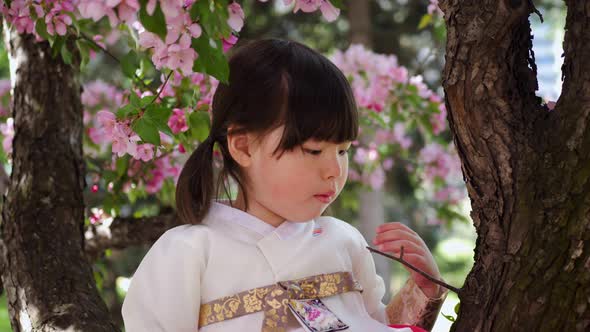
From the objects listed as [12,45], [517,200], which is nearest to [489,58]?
[517,200]

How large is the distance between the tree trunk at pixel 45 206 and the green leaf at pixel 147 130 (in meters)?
0.55

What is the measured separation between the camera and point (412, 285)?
1.86 meters

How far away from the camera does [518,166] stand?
139cm

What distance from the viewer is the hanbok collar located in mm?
1733

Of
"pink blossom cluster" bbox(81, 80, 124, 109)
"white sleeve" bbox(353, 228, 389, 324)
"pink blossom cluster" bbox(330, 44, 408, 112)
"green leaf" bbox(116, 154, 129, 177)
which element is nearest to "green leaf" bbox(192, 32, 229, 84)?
"white sleeve" bbox(353, 228, 389, 324)

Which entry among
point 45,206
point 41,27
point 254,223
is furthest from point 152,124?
point 45,206

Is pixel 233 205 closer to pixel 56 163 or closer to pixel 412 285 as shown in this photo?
pixel 412 285

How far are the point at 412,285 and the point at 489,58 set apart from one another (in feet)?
2.16

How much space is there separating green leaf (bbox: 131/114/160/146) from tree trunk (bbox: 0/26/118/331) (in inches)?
21.6

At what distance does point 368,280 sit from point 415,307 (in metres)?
0.13

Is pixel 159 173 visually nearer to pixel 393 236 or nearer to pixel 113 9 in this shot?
pixel 393 236

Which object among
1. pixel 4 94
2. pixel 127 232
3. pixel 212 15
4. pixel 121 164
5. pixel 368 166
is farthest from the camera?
pixel 368 166

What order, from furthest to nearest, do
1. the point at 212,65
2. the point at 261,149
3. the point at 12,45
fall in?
the point at 12,45
the point at 261,149
the point at 212,65

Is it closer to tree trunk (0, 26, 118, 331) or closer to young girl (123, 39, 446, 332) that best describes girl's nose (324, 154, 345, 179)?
young girl (123, 39, 446, 332)
